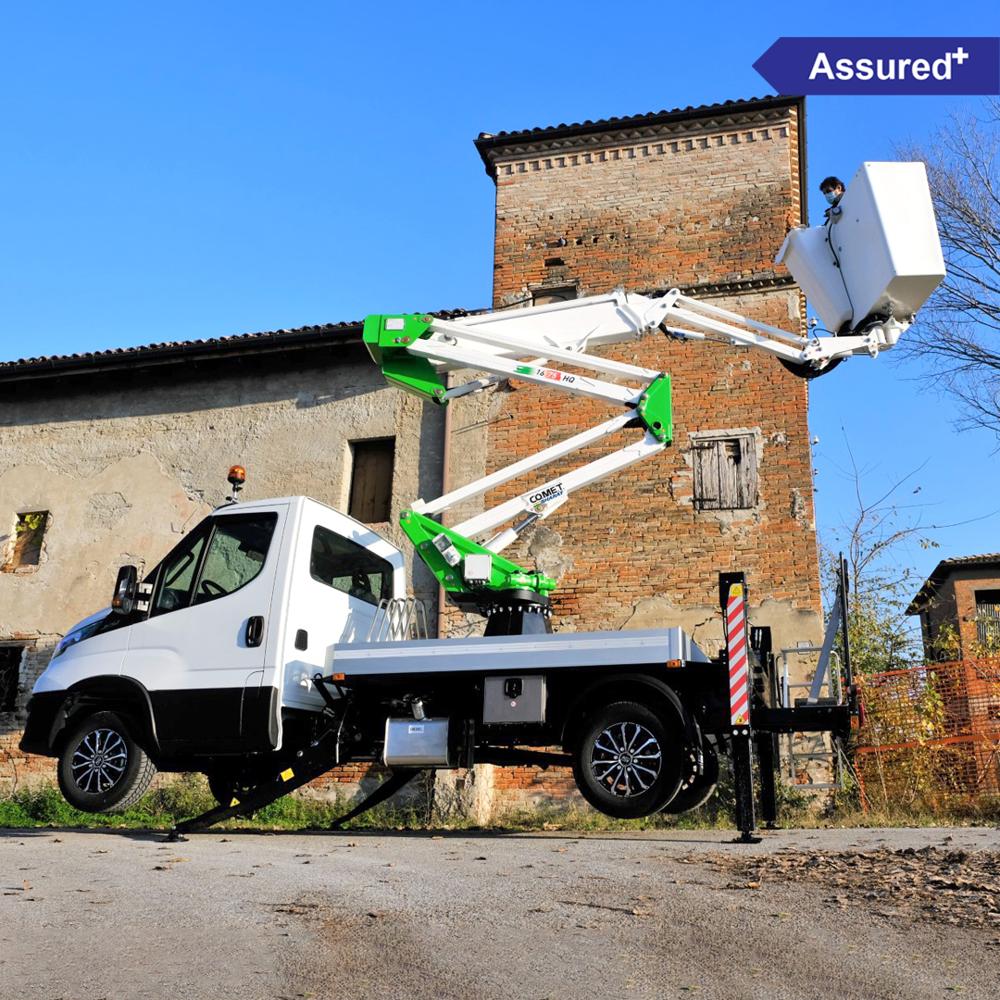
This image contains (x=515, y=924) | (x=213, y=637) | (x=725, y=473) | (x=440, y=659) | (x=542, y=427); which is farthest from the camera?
(x=542, y=427)

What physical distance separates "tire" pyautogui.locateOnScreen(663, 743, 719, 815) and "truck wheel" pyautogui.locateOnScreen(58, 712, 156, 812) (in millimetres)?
4053

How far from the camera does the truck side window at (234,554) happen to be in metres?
8.05

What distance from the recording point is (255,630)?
7781mm

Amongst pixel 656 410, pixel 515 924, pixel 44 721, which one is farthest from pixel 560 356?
pixel 515 924

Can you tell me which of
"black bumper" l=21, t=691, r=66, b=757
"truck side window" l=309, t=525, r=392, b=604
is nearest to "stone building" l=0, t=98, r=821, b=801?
"truck side window" l=309, t=525, r=392, b=604

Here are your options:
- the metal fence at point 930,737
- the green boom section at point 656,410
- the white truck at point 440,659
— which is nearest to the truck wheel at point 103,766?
the white truck at point 440,659

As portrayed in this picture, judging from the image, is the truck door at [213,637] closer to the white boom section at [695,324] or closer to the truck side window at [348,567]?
the truck side window at [348,567]

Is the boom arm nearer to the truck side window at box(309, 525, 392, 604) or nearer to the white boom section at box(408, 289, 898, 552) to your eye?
the white boom section at box(408, 289, 898, 552)

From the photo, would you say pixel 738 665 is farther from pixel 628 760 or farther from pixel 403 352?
pixel 403 352

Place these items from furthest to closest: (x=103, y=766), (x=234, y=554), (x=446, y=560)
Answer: (x=446, y=560) → (x=234, y=554) → (x=103, y=766)

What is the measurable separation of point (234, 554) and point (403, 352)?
2497 mm

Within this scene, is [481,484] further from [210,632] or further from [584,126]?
[584,126]

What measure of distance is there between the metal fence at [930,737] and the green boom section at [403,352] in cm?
608

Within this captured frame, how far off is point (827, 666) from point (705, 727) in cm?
181
